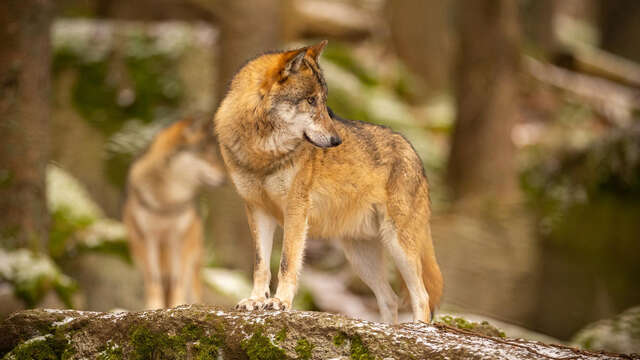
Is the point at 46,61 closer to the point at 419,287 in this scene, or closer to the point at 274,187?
the point at 274,187

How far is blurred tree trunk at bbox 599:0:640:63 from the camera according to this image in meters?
16.8

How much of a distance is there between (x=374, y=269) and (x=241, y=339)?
1.37m

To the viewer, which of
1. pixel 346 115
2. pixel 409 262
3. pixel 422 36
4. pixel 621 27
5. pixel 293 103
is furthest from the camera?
pixel 621 27

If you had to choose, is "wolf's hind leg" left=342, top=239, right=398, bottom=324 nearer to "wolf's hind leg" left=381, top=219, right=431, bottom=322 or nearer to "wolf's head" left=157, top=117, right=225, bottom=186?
"wolf's hind leg" left=381, top=219, right=431, bottom=322

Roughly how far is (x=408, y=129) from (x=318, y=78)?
34.0 ft

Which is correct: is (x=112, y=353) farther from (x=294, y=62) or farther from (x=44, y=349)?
(x=294, y=62)

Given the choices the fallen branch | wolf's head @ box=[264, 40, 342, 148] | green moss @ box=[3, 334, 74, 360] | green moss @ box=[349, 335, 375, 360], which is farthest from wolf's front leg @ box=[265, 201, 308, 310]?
the fallen branch

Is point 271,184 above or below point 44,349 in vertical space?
above

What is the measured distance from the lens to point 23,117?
6605mm

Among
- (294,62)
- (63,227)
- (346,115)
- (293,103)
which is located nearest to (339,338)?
(293,103)

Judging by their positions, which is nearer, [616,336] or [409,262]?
[409,262]

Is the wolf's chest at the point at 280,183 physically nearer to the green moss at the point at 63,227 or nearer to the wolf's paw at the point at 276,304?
the wolf's paw at the point at 276,304

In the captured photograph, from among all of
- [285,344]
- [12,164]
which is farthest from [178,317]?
[12,164]

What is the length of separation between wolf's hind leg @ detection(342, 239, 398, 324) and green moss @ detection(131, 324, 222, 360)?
1363 mm
